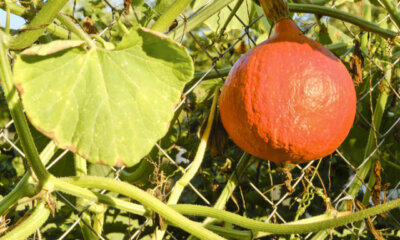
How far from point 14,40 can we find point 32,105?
0.13m

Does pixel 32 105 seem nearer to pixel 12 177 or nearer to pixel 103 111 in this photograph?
pixel 103 111

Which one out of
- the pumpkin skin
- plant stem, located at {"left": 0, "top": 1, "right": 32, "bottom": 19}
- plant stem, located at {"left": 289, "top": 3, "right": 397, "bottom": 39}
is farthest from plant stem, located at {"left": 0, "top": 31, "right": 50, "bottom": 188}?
Answer: plant stem, located at {"left": 289, "top": 3, "right": 397, "bottom": 39}

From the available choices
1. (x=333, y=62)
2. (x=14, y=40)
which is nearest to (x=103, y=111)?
(x=14, y=40)

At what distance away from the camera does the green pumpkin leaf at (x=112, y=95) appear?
29.2 inches

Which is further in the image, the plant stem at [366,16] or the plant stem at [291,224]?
the plant stem at [366,16]

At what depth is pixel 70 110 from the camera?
0.76m

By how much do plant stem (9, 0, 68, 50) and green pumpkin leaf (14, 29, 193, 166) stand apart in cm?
8

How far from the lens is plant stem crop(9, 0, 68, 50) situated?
778 millimetres

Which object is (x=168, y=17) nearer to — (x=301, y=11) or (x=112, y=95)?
(x=112, y=95)

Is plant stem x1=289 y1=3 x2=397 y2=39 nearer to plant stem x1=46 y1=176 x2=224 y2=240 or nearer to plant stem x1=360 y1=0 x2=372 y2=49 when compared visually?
plant stem x1=360 y1=0 x2=372 y2=49

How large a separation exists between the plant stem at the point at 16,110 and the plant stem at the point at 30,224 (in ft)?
0.24

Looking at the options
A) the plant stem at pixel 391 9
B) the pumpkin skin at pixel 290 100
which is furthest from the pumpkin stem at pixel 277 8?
the plant stem at pixel 391 9

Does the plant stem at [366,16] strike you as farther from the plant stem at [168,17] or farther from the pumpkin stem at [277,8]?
the plant stem at [168,17]

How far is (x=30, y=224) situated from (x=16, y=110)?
0.21m
